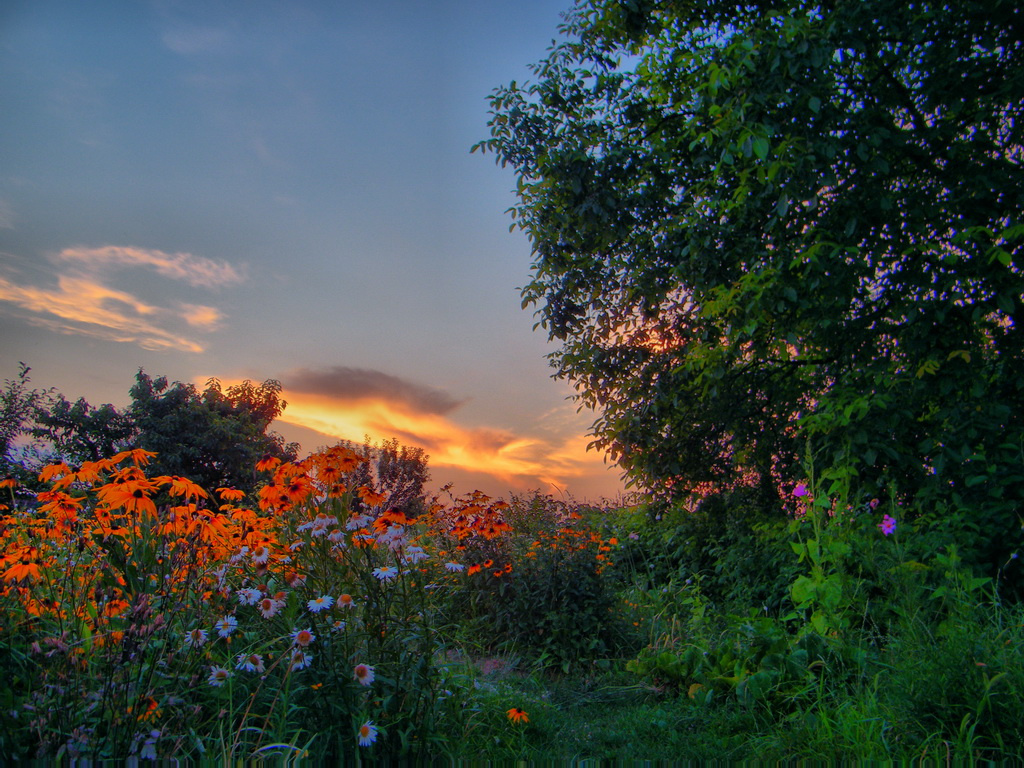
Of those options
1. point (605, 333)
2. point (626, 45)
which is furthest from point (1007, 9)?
point (605, 333)

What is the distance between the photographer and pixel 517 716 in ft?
8.94

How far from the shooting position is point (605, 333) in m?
6.41

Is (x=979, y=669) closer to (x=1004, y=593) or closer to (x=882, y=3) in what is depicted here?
(x=1004, y=593)

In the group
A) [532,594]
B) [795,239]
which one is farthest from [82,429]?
[795,239]

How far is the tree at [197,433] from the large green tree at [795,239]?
30.3 ft

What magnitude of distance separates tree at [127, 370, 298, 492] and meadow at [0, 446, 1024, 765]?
10250mm

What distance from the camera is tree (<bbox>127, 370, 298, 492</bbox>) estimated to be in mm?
13367

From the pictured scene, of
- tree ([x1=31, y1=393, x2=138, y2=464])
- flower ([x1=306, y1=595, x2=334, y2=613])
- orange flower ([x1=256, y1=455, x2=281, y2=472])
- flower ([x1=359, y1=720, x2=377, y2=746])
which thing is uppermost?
tree ([x1=31, y1=393, x2=138, y2=464])

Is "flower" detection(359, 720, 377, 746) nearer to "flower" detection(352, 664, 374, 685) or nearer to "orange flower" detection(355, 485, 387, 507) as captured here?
"flower" detection(352, 664, 374, 685)

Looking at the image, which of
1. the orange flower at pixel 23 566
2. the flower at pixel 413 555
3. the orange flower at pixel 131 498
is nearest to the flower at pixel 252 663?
the flower at pixel 413 555

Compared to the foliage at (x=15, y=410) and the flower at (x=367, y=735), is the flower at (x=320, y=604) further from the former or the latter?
the foliage at (x=15, y=410)

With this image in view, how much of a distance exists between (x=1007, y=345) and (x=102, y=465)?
237 inches

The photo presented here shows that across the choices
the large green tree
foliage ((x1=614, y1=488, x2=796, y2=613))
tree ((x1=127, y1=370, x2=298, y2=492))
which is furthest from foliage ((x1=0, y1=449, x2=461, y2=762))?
tree ((x1=127, y1=370, x2=298, y2=492))

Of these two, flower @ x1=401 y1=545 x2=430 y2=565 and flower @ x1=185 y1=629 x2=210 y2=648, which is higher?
flower @ x1=401 y1=545 x2=430 y2=565
